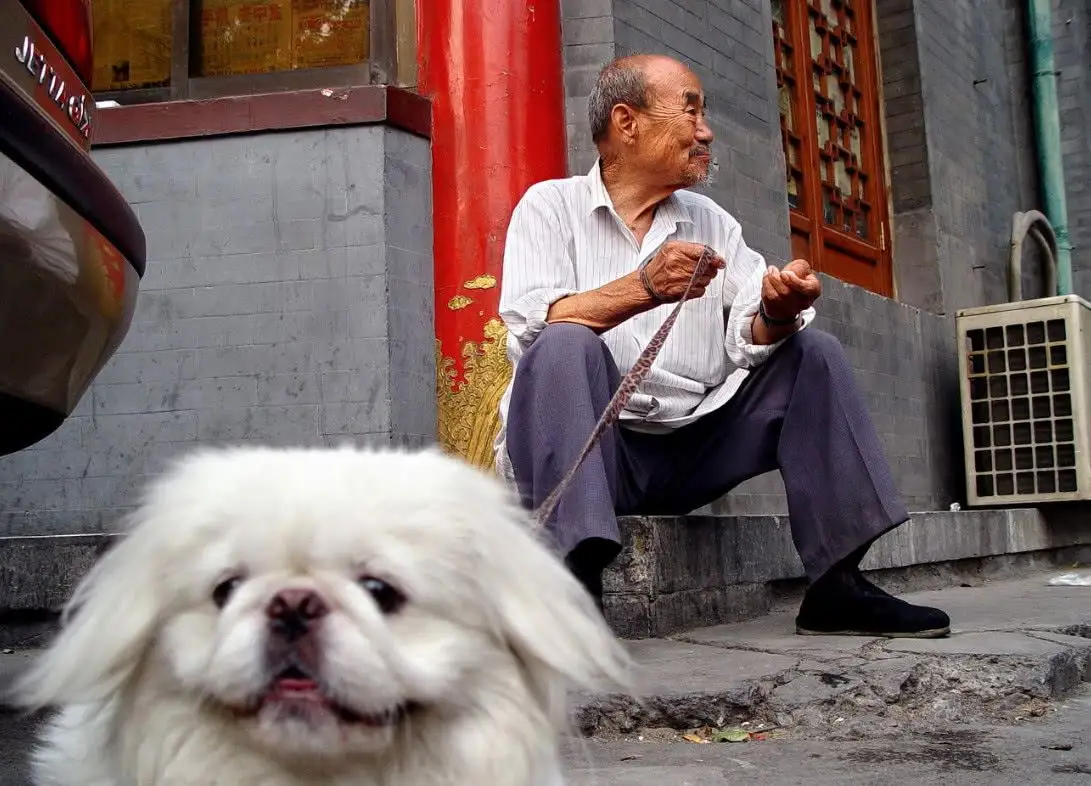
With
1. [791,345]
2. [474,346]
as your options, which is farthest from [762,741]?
[474,346]

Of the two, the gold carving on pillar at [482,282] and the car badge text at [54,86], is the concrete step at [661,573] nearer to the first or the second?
the gold carving on pillar at [482,282]

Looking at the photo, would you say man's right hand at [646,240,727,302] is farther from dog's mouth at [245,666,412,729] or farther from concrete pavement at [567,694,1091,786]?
dog's mouth at [245,666,412,729]

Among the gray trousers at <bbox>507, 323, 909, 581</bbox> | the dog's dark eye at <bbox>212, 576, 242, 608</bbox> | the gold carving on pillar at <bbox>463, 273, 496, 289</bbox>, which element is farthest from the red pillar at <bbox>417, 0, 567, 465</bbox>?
the dog's dark eye at <bbox>212, 576, 242, 608</bbox>

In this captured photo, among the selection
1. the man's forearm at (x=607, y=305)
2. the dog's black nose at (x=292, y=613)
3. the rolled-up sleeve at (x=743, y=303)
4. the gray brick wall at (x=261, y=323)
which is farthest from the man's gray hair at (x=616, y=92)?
the dog's black nose at (x=292, y=613)

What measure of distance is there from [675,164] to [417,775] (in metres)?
2.36

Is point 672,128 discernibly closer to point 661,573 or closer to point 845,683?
point 661,573

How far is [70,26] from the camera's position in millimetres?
2209

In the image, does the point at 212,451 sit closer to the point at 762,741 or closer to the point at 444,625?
the point at 444,625

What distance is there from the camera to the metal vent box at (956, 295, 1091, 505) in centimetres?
638

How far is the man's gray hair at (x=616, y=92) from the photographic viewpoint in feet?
11.2

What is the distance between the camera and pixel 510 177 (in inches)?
174

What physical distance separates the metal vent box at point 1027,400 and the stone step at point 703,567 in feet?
5.24

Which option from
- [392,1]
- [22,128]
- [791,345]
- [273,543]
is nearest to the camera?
[273,543]

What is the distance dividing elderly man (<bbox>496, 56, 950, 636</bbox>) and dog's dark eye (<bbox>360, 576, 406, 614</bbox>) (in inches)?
51.4
